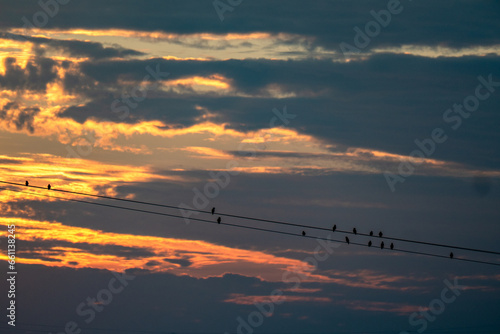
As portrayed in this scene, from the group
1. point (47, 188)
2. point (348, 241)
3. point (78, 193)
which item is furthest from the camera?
point (348, 241)

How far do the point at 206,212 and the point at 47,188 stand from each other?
1302 cm

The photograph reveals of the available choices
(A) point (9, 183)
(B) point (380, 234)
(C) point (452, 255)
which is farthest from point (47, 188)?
(C) point (452, 255)

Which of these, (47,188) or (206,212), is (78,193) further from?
(206,212)

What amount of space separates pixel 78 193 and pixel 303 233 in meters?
20.2

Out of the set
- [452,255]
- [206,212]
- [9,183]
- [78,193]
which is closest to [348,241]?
[452,255]

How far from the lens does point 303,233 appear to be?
6097 centimetres

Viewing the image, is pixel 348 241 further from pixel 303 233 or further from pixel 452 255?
pixel 452 255

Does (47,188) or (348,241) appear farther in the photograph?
(348,241)

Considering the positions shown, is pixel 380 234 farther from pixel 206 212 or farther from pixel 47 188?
pixel 47 188

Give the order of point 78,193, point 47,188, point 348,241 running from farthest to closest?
point 348,241 < point 47,188 < point 78,193

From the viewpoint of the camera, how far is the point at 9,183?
168 feet

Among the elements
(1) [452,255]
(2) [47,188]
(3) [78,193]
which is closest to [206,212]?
(3) [78,193]

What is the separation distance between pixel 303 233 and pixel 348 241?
3.91 metres

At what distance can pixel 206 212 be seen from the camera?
50656mm
